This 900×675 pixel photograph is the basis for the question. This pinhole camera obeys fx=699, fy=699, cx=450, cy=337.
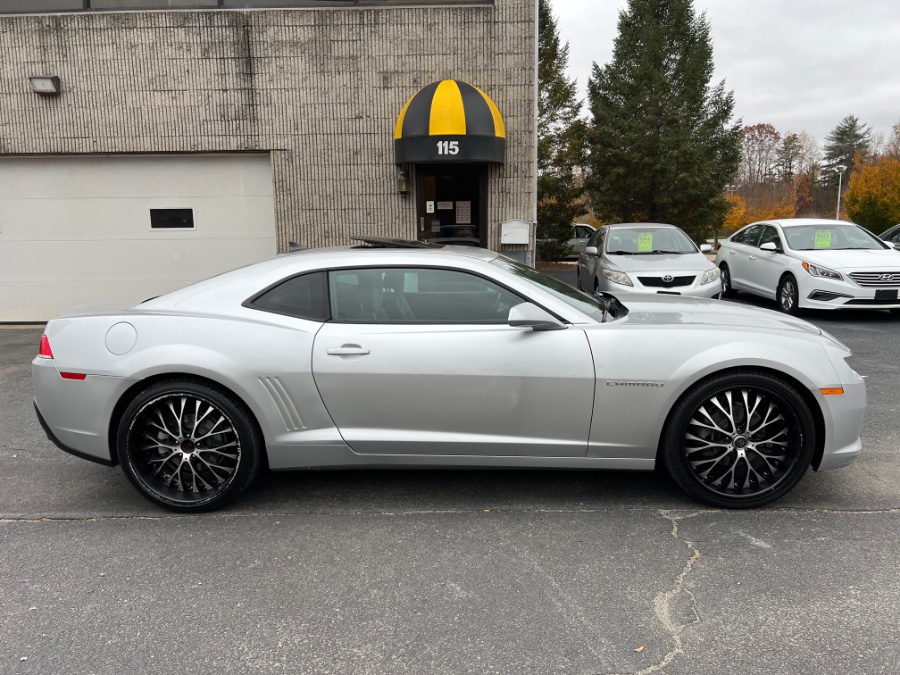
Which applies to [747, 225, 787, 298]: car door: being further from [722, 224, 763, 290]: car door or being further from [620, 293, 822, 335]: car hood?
[620, 293, 822, 335]: car hood

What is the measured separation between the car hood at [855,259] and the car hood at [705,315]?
21.1ft

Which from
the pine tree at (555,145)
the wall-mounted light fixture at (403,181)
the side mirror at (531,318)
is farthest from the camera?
the pine tree at (555,145)

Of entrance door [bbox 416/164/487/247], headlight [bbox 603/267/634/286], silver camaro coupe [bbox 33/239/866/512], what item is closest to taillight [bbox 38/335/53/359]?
silver camaro coupe [bbox 33/239/866/512]

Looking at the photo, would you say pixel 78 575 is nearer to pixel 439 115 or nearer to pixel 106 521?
pixel 106 521

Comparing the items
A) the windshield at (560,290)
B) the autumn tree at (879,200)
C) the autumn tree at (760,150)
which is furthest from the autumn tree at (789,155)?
the windshield at (560,290)

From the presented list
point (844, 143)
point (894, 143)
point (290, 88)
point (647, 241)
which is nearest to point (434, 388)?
point (290, 88)

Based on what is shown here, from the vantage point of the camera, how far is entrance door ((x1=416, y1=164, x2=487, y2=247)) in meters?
9.95

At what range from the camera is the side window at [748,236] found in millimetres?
11820

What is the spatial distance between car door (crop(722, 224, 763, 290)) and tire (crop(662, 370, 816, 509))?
8.71 m

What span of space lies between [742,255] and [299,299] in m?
10.1

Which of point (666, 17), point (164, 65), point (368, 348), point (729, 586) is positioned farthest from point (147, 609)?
point (666, 17)

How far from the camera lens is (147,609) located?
2.86 m

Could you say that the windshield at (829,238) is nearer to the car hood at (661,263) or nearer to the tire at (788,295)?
the tire at (788,295)

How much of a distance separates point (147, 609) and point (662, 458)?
2574 millimetres
